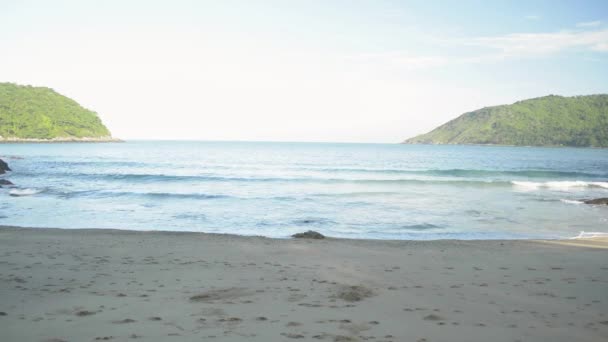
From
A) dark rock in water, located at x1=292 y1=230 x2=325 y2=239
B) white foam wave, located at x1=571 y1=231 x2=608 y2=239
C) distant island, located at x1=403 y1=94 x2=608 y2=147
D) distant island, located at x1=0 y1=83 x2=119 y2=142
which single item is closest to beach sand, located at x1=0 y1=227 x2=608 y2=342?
dark rock in water, located at x1=292 y1=230 x2=325 y2=239

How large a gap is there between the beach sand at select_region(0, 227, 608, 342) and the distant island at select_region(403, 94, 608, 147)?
15283cm

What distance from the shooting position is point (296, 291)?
674cm

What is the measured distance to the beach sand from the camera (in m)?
4.94

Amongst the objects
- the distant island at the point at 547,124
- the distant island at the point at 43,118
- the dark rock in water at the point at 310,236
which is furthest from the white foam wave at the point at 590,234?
the distant island at the point at 547,124

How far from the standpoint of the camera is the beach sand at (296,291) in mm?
4941

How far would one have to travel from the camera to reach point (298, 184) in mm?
32250

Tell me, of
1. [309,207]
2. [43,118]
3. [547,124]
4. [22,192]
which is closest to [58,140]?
[43,118]

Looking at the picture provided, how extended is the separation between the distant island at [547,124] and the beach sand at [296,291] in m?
153

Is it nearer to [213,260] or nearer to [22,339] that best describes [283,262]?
[213,260]

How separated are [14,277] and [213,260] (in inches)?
147

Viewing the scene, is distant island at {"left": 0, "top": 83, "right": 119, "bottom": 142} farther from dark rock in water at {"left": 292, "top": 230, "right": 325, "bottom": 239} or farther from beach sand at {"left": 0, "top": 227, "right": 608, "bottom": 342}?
dark rock in water at {"left": 292, "top": 230, "right": 325, "bottom": 239}

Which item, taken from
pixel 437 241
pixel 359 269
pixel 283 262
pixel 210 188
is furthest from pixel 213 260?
pixel 210 188

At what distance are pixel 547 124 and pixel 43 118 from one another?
175 m

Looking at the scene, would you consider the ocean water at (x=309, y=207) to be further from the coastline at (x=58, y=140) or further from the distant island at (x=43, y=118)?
the distant island at (x=43, y=118)
